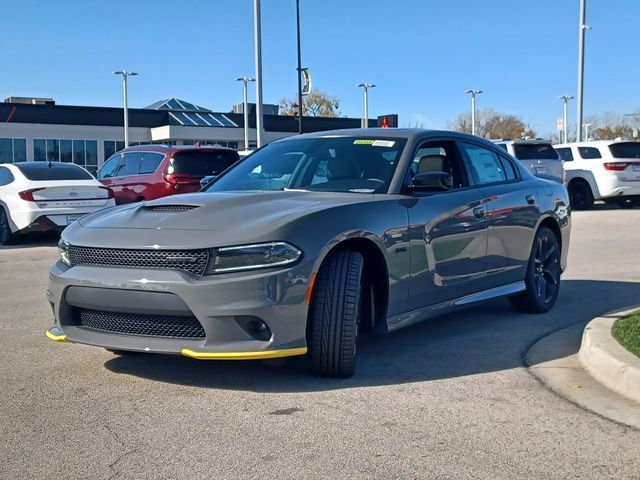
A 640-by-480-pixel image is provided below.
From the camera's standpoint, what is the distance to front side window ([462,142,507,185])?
620 centimetres

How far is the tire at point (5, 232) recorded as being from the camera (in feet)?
42.0

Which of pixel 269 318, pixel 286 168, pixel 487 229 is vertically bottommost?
pixel 269 318

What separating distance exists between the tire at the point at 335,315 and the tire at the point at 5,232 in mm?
9678

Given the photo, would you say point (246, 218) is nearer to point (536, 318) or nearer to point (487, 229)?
point (487, 229)

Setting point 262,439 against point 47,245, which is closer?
point 262,439

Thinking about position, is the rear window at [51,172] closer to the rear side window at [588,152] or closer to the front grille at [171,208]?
the front grille at [171,208]

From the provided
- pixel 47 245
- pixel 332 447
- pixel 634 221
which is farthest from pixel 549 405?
pixel 634 221

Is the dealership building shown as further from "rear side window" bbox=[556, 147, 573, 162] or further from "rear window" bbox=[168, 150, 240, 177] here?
"rear window" bbox=[168, 150, 240, 177]

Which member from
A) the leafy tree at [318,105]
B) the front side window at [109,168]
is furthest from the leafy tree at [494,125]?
the front side window at [109,168]

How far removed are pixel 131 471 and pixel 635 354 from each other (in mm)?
3068

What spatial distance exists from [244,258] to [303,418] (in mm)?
922

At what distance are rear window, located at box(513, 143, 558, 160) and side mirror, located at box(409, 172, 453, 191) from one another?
48.1 ft

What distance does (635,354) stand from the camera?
4680mm

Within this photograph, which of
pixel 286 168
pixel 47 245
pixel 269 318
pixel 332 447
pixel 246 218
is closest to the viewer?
pixel 332 447
